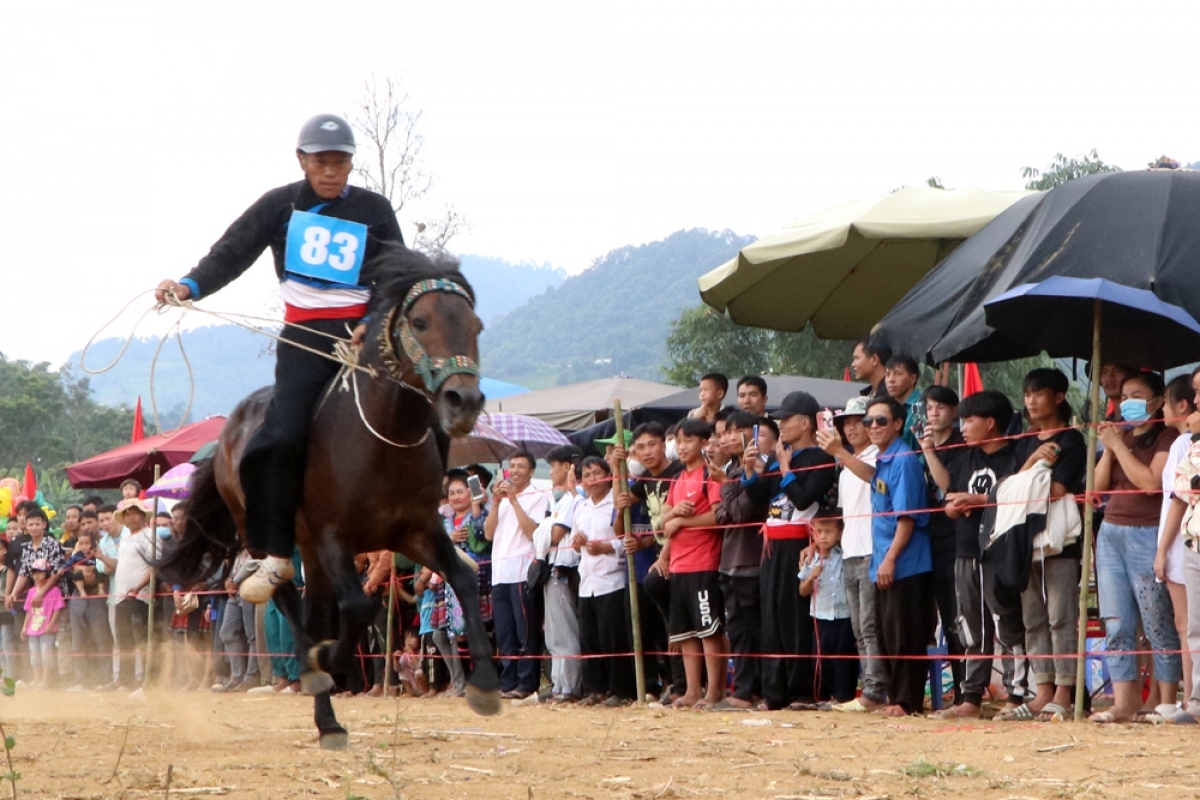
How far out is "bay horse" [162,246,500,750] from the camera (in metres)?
6.70

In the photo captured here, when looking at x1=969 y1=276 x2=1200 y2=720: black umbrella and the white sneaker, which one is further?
x1=969 y1=276 x2=1200 y2=720: black umbrella

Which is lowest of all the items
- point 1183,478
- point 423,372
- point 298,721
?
point 298,721

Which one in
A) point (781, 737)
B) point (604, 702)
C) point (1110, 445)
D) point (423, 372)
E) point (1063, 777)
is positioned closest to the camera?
point (1063, 777)

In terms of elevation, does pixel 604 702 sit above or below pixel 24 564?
below

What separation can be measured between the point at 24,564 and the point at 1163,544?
1467 centimetres

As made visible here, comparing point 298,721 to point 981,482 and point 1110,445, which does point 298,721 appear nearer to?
point 981,482

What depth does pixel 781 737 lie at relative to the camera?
765 centimetres

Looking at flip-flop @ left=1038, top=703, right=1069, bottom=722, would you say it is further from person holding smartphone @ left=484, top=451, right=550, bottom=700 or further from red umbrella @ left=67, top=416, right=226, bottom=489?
red umbrella @ left=67, top=416, right=226, bottom=489

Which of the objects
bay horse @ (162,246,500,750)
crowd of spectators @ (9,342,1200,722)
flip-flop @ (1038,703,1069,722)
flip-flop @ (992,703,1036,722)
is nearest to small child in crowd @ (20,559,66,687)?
crowd of spectators @ (9,342,1200,722)

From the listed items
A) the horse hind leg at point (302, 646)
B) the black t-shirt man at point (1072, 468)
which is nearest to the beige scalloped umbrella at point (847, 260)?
the black t-shirt man at point (1072, 468)

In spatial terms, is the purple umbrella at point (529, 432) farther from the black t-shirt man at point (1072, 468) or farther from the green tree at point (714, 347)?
the green tree at point (714, 347)

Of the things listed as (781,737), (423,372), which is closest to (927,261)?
(781,737)

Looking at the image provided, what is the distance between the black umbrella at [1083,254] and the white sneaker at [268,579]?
14.1ft

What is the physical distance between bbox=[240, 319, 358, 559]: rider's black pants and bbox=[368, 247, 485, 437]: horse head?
0.51 m
